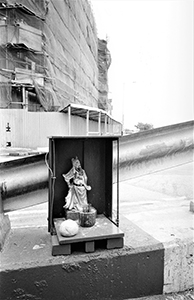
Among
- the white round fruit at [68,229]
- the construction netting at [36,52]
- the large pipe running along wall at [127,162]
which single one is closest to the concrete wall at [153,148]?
the large pipe running along wall at [127,162]

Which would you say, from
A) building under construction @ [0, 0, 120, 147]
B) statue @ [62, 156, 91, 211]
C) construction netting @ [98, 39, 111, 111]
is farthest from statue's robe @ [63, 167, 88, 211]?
construction netting @ [98, 39, 111, 111]

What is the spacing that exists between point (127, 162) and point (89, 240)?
90 centimetres

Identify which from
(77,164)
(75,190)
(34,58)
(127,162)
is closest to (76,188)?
(75,190)

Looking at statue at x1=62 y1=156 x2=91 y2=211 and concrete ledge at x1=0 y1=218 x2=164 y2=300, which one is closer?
concrete ledge at x1=0 y1=218 x2=164 y2=300

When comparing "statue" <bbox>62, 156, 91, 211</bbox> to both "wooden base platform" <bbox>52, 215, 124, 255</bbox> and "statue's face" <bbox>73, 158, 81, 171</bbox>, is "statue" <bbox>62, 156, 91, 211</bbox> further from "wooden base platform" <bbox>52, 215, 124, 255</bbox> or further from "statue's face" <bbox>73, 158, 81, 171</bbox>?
"wooden base platform" <bbox>52, 215, 124, 255</bbox>

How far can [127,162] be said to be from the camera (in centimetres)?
236

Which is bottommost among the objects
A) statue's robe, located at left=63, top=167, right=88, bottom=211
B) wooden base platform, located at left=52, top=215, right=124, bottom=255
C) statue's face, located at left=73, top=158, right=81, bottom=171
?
wooden base platform, located at left=52, top=215, right=124, bottom=255

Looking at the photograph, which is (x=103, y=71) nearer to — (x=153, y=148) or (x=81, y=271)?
(x=153, y=148)

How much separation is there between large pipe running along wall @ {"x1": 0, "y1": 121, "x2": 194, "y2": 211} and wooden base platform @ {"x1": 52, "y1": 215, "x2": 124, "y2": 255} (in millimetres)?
399

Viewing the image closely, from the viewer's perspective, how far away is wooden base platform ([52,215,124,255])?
171 cm

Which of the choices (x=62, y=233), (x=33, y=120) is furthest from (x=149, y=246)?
(x=33, y=120)

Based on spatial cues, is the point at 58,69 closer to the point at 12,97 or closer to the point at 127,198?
the point at 12,97

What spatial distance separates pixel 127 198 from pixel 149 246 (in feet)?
7.35

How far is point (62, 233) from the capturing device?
1733 millimetres
